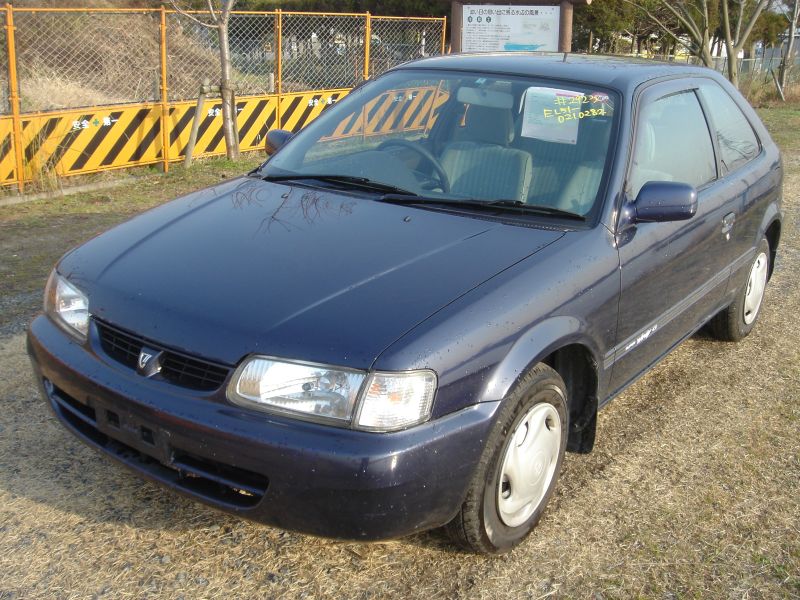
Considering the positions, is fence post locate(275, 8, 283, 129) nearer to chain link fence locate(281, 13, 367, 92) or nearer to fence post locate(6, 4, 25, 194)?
chain link fence locate(281, 13, 367, 92)

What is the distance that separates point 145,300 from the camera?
9.58ft

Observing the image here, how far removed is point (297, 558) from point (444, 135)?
6.55 ft

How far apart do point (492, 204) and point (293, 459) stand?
59.9 inches

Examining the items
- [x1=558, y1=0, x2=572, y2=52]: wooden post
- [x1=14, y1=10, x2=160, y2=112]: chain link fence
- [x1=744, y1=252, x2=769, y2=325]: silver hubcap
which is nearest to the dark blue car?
[x1=744, y1=252, x2=769, y2=325]: silver hubcap

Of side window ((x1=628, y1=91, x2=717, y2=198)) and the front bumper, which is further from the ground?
side window ((x1=628, y1=91, x2=717, y2=198))

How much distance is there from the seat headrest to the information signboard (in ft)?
24.8

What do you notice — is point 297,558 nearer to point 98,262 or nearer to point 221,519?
point 221,519

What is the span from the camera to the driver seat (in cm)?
368

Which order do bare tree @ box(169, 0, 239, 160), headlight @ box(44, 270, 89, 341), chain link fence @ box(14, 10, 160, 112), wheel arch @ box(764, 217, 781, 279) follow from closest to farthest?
headlight @ box(44, 270, 89, 341) < wheel arch @ box(764, 217, 781, 279) < bare tree @ box(169, 0, 239, 160) < chain link fence @ box(14, 10, 160, 112)

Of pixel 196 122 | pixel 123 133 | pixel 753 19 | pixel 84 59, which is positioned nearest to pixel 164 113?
pixel 196 122

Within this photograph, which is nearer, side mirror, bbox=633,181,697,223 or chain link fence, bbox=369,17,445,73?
side mirror, bbox=633,181,697,223

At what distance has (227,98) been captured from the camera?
1024 cm

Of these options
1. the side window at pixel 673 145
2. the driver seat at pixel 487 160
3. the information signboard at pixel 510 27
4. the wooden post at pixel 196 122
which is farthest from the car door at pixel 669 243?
the information signboard at pixel 510 27

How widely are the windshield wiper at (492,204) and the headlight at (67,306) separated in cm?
127
